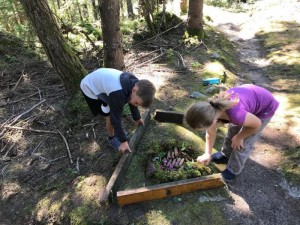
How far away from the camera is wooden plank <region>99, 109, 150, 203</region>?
3648mm

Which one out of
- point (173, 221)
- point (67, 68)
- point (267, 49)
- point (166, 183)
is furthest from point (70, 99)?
point (267, 49)

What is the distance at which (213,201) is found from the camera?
3.68m

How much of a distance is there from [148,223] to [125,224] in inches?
11.5

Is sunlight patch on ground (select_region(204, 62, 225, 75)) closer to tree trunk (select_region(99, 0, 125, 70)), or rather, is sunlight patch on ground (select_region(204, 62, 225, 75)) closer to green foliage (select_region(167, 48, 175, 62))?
green foliage (select_region(167, 48, 175, 62))

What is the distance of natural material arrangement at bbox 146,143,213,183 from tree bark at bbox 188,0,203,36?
5.89 metres

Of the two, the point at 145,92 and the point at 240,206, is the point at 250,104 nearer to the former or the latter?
the point at 145,92

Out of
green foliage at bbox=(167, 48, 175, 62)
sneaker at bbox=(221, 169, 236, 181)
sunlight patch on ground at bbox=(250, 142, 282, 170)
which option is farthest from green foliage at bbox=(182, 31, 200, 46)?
sneaker at bbox=(221, 169, 236, 181)

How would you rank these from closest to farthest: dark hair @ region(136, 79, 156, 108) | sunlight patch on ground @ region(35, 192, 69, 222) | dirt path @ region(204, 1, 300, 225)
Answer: dark hair @ region(136, 79, 156, 108) < dirt path @ region(204, 1, 300, 225) < sunlight patch on ground @ region(35, 192, 69, 222)

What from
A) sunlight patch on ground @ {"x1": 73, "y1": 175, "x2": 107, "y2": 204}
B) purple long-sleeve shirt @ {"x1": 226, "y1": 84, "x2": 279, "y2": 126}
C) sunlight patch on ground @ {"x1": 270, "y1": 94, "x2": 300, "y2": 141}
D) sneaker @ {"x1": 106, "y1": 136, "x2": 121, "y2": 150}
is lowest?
sunlight patch on ground @ {"x1": 270, "y1": 94, "x2": 300, "y2": 141}

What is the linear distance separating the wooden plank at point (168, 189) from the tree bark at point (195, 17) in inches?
259

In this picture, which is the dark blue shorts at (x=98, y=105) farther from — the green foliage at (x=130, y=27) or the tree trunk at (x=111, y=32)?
the green foliage at (x=130, y=27)

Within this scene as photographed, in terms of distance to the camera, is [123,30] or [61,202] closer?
[61,202]

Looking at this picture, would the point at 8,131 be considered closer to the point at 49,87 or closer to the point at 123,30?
the point at 49,87

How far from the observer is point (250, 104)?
3.25 meters
